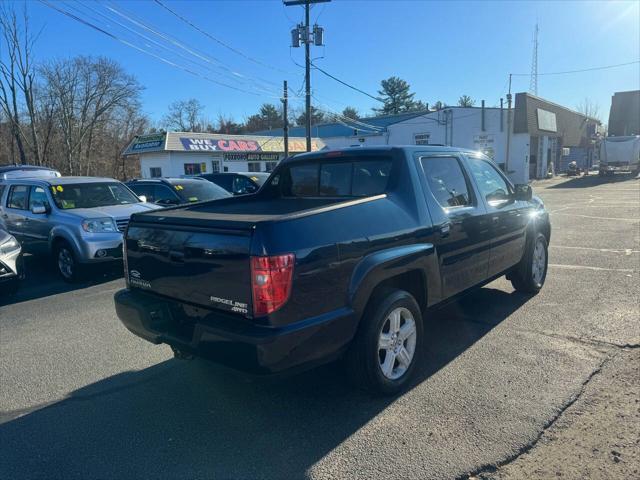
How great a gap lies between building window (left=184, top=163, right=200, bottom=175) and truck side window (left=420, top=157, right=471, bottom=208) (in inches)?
1147

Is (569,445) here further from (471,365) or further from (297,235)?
(297,235)

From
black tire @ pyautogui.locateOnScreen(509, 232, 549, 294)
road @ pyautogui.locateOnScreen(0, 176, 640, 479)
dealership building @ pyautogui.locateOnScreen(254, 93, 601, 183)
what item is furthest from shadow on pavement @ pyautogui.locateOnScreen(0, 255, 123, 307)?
dealership building @ pyautogui.locateOnScreen(254, 93, 601, 183)

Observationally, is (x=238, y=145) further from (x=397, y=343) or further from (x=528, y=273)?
(x=397, y=343)

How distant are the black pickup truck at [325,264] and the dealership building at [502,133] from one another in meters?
33.0

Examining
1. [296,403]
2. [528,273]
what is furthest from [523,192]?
[296,403]

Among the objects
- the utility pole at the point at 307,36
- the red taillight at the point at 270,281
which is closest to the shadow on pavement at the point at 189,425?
the red taillight at the point at 270,281

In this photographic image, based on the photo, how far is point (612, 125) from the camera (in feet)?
209

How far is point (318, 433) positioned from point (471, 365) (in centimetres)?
164

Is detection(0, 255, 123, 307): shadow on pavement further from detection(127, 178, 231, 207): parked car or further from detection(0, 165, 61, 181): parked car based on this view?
detection(0, 165, 61, 181): parked car

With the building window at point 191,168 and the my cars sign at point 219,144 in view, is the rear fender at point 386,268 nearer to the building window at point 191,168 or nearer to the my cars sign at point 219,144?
the my cars sign at point 219,144

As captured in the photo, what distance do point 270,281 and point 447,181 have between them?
237 centimetres

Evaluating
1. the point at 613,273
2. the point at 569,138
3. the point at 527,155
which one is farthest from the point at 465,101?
the point at 613,273

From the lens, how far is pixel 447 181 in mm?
4418

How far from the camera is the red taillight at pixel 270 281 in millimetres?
2762
